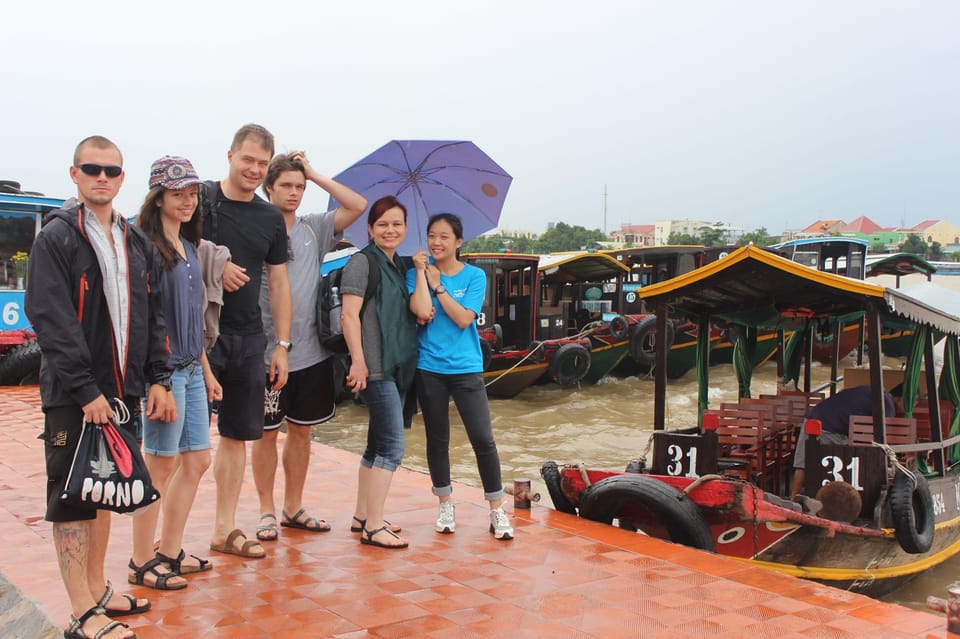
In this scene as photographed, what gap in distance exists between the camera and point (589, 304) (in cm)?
2002

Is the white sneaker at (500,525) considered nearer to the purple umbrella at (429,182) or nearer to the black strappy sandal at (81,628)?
the purple umbrella at (429,182)

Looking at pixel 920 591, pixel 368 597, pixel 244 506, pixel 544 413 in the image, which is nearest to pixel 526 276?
pixel 544 413

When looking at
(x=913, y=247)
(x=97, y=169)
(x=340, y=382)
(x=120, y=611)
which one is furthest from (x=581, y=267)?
(x=913, y=247)

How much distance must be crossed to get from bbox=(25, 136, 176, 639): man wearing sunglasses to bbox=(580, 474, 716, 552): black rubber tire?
2838mm

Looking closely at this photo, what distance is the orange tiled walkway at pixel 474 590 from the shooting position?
316 centimetres

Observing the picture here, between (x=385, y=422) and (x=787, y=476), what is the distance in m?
3.90

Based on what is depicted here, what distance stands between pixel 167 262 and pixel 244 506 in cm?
214

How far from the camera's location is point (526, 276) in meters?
16.7

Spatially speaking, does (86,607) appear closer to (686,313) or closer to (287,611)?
(287,611)

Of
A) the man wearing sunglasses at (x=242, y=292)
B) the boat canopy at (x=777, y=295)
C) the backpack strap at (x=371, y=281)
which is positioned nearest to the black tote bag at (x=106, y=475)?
the man wearing sunglasses at (x=242, y=292)

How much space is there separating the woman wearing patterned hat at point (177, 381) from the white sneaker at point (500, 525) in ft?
5.02

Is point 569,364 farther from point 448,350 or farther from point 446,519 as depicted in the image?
point 448,350

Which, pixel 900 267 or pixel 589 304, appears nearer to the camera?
pixel 900 267

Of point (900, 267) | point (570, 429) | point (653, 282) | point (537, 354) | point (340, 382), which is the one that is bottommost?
point (570, 429)
